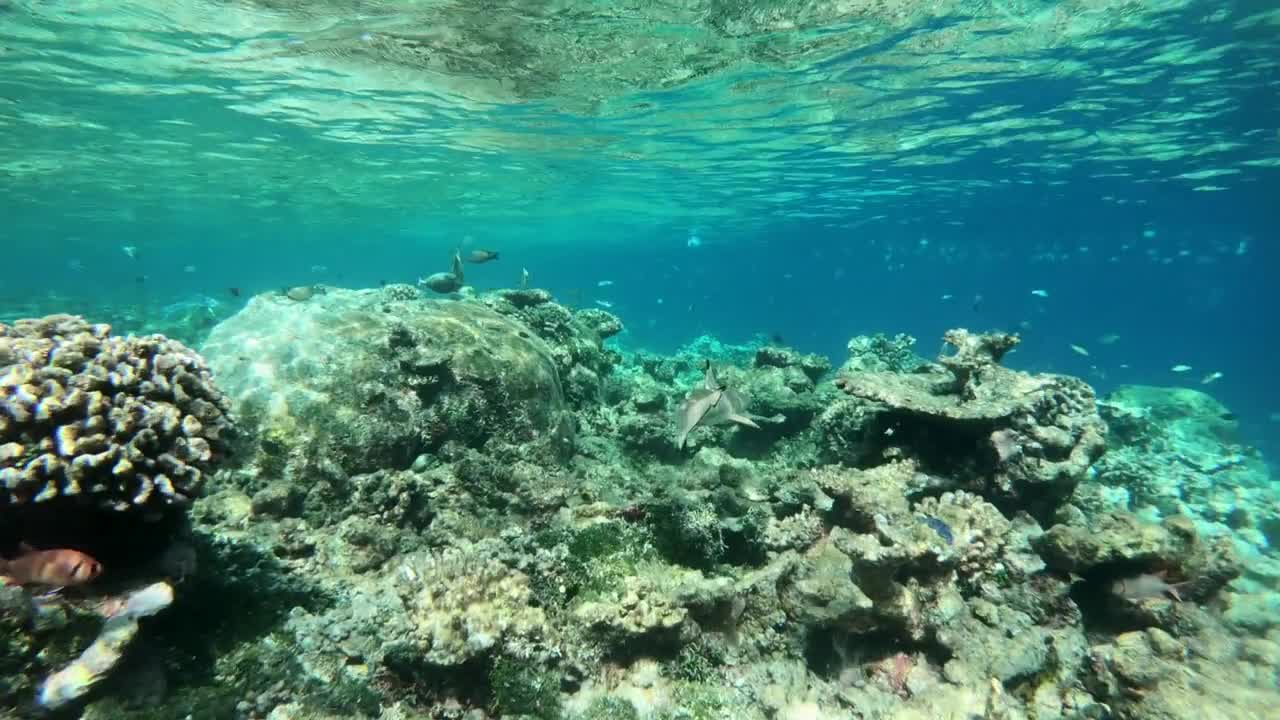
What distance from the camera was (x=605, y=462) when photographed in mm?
9016

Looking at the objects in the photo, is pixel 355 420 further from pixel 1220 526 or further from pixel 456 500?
pixel 1220 526

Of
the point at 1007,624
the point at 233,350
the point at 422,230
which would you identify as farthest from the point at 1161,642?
the point at 422,230

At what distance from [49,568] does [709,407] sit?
4.52 meters

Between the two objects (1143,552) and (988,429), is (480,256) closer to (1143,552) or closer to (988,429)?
(988,429)

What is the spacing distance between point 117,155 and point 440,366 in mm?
32340

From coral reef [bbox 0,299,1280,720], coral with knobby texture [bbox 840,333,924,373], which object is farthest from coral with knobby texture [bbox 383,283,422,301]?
coral with knobby texture [bbox 840,333,924,373]

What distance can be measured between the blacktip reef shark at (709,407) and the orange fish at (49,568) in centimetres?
411

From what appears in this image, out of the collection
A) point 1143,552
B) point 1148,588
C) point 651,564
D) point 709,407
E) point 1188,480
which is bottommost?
point 1188,480

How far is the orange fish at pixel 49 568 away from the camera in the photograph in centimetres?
298

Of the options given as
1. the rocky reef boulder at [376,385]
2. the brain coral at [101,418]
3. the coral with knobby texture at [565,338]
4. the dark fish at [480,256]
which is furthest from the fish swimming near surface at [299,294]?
the brain coral at [101,418]

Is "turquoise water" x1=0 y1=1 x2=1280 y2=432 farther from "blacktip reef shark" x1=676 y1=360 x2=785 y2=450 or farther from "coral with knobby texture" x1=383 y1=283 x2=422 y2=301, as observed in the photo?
"blacktip reef shark" x1=676 y1=360 x2=785 y2=450

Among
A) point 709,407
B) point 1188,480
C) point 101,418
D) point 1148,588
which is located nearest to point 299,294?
point 101,418

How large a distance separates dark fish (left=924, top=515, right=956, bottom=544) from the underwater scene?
1.5 inches

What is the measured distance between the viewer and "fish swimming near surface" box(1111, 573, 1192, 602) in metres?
Answer: 5.40
